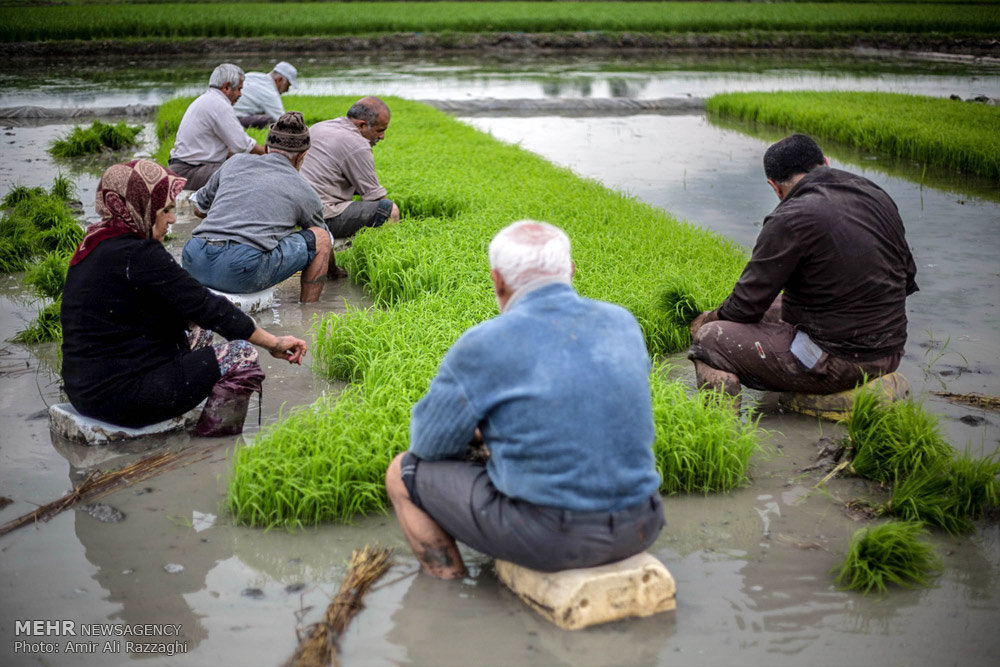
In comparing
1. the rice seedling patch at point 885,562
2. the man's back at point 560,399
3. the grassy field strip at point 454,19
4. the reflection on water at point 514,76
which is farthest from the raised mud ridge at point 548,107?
the man's back at point 560,399

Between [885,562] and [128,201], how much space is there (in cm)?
321

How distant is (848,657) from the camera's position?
8.77 feet

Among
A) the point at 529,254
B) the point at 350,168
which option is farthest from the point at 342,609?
the point at 350,168

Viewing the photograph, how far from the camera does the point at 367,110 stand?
700 cm

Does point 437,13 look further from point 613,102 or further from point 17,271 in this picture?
point 17,271

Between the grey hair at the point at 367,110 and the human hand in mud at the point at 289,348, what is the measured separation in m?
3.43

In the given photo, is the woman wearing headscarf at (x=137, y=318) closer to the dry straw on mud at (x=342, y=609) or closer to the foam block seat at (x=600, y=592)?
the dry straw on mud at (x=342, y=609)

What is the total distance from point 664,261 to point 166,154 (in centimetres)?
653

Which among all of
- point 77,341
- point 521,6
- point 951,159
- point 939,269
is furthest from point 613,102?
point 521,6

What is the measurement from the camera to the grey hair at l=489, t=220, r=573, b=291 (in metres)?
2.65

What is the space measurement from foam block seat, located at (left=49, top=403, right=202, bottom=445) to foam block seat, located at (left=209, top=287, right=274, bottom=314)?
63.0 inches

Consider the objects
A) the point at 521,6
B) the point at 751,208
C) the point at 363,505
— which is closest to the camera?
the point at 363,505

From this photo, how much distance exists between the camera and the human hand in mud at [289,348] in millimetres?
3971

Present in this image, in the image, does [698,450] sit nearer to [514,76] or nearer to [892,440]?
[892,440]
